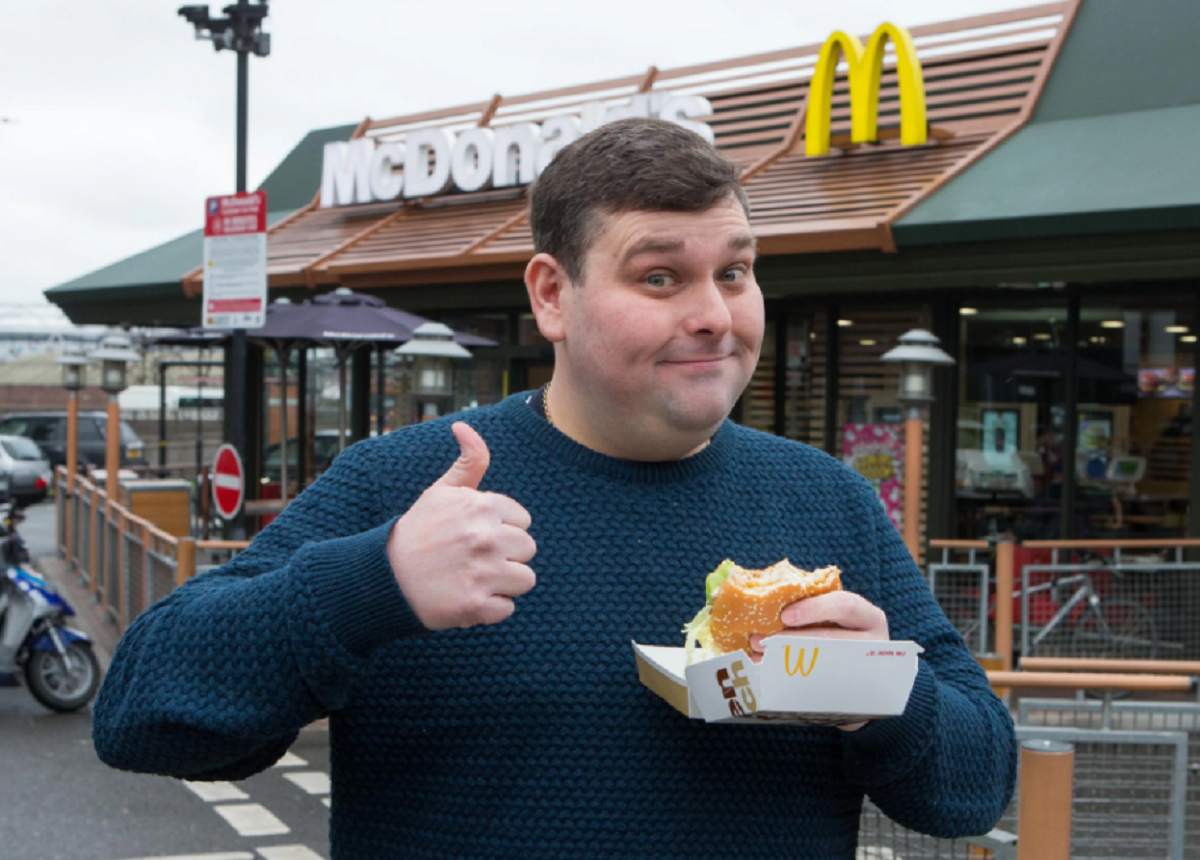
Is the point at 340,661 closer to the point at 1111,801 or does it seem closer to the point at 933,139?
the point at 1111,801

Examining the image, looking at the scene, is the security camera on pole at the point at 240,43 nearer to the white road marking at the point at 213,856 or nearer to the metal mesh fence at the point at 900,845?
the white road marking at the point at 213,856

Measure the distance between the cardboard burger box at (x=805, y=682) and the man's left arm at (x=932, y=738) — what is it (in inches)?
5.6

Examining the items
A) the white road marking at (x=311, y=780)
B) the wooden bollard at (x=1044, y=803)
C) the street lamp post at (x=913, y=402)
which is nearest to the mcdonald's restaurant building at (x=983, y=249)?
the street lamp post at (x=913, y=402)

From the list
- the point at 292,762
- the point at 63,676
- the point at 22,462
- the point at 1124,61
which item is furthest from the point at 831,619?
the point at 22,462

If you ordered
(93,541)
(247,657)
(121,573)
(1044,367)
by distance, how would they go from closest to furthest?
(247,657) → (121,573) → (1044,367) → (93,541)

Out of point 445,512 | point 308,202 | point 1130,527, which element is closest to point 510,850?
point 445,512

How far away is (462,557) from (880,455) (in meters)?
11.0

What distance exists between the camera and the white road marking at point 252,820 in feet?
20.7

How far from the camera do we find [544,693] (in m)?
1.67

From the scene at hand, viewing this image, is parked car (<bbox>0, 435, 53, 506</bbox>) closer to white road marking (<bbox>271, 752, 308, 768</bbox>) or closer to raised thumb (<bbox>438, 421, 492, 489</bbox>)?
white road marking (<bbox>271, 752, 308, 768</bbox>)

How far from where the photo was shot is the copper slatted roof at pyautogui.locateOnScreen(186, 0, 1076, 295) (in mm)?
10453

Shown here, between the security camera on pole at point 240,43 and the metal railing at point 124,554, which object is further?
the security camera on pole at point 240,43

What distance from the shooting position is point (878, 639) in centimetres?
149

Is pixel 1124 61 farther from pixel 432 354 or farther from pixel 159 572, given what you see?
pixel 159 572
